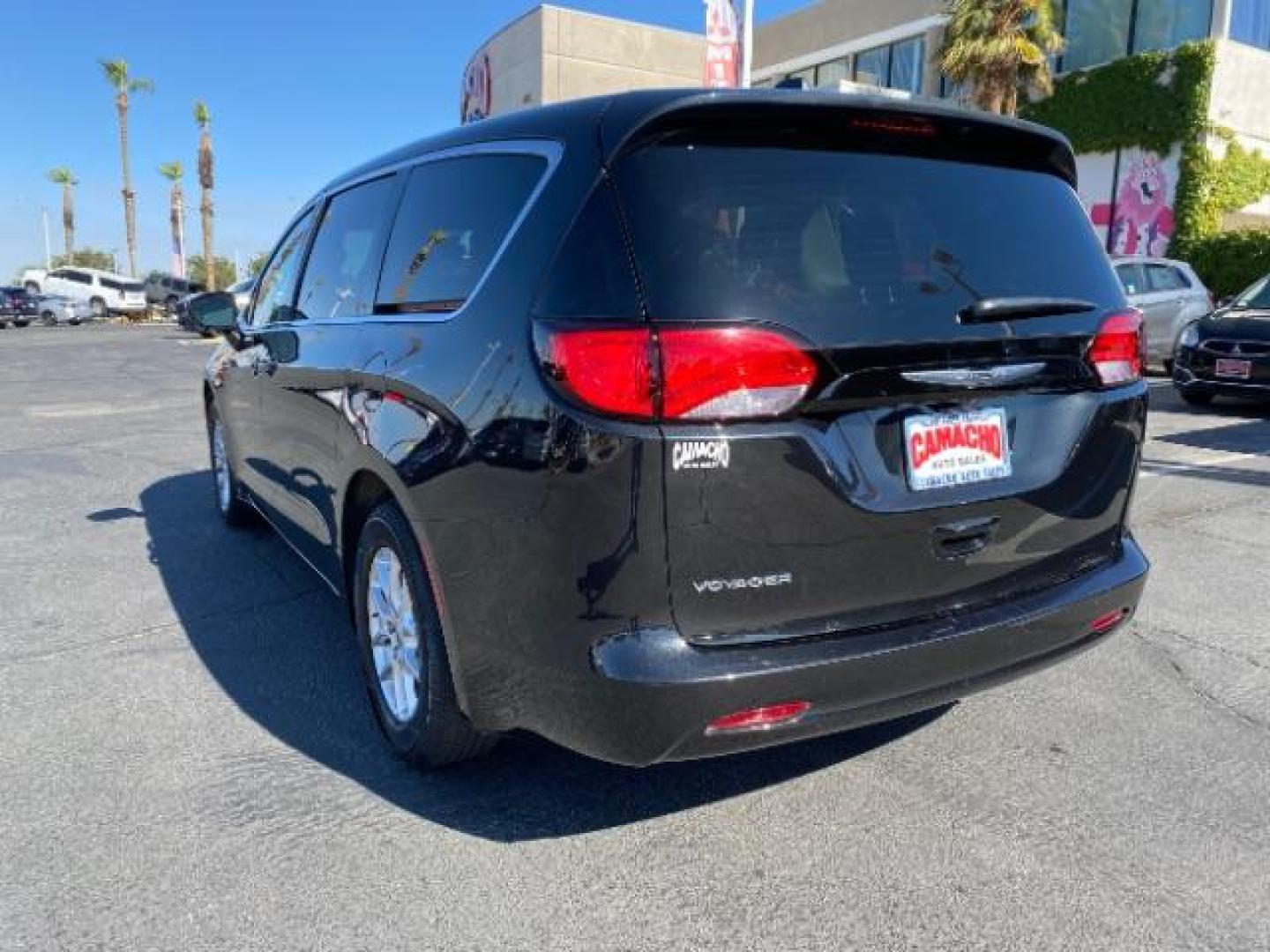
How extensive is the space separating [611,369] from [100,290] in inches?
1743

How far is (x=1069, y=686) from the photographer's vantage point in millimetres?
3496

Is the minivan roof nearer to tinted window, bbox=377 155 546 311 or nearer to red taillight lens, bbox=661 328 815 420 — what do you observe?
tinted window, bbox=377 155 546 311

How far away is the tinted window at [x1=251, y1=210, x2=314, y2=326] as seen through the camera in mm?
4293

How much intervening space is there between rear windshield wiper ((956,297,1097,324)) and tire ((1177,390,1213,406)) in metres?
8.80

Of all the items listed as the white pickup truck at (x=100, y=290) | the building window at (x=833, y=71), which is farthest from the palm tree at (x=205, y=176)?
the building window at (x=833, y=71)

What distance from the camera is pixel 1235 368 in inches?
378

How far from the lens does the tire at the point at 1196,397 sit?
10328 millimetres

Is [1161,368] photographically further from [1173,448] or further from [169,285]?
[169,285]

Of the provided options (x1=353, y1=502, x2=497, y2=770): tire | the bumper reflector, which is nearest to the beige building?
(x1=353, y1=502, x2=497, y2=770): tire

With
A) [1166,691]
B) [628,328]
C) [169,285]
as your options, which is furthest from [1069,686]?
[169,285]

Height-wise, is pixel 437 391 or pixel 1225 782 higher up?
pixel 437 391

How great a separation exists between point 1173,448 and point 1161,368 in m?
6.83

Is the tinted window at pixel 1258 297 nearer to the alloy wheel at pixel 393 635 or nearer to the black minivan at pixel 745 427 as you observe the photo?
the black minivan at pixel 745 427

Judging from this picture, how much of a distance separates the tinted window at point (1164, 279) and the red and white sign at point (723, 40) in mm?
6083
